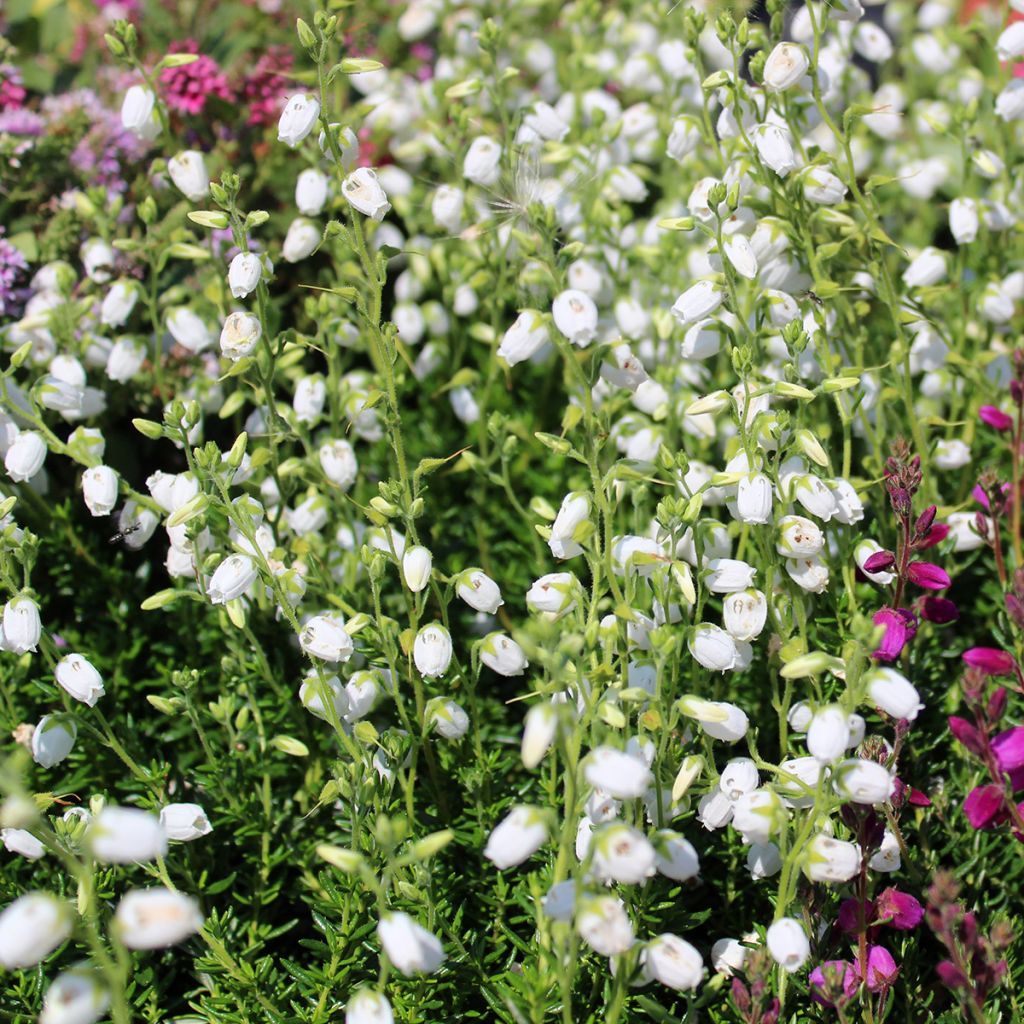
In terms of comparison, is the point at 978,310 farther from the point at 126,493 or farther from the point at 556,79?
the point at 126,493

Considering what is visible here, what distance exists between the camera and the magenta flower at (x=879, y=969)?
1723 millimetres

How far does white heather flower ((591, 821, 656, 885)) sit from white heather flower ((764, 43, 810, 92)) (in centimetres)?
144

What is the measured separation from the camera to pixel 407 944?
1352 millimetres

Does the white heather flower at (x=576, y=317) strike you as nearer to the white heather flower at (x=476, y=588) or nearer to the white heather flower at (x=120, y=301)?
the white heather flower at (x=476, y=588)

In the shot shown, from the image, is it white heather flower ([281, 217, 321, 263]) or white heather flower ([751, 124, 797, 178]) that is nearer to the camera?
white heather flower ([751, 124, 797, 178])

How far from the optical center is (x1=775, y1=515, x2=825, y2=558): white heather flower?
1.86m

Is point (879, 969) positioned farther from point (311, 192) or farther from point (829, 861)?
point (311, 192)

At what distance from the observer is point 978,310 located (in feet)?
9.04

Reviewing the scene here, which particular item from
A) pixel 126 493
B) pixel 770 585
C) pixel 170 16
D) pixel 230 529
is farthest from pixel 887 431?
pixel 170 16

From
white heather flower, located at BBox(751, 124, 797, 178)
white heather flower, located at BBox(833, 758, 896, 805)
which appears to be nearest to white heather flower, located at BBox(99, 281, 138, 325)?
white heather flower, located at BBox(751, 124, 797, 178)

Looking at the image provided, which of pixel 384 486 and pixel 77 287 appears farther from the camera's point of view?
pixel 77 287

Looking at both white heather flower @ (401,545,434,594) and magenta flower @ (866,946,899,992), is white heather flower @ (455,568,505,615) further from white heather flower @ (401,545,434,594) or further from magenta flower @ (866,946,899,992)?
magenta flower @ (866,946,899,992)

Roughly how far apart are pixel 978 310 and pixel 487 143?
1.24 meters

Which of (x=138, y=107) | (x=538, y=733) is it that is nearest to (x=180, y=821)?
(x=538, y=733)
